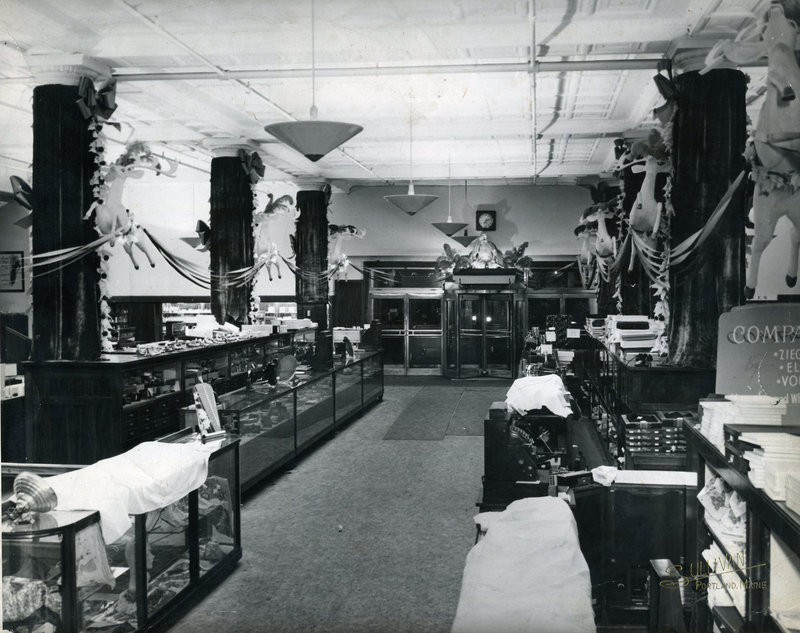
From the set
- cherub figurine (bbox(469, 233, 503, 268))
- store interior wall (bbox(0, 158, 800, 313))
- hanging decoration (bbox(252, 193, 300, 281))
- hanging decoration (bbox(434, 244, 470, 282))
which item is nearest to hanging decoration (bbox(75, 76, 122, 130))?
hanging decoration (bbox(252, 193, 300, 281))

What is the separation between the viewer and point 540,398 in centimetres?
570

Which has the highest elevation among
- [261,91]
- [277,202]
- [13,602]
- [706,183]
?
[261,91]

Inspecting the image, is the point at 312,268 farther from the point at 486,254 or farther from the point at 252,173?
the point at 486,254

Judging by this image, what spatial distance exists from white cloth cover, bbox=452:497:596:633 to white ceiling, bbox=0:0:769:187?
391 cm

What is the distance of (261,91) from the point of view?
768cm

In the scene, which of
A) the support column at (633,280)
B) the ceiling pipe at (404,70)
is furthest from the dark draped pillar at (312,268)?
the ceiling pipe at (404,70)

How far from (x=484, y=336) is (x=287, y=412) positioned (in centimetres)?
773

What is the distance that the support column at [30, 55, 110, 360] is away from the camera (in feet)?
20.2

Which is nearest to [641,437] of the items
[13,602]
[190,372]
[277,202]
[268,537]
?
[268,537]

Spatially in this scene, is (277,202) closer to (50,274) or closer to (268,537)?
(50,274)

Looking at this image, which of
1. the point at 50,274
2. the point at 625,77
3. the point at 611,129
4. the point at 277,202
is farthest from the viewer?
the point at 277,202

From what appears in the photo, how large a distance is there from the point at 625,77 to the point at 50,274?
6049 millimetres

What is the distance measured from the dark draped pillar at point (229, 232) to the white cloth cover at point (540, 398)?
5396 millimetres

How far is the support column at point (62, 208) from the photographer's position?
6.15 meters
